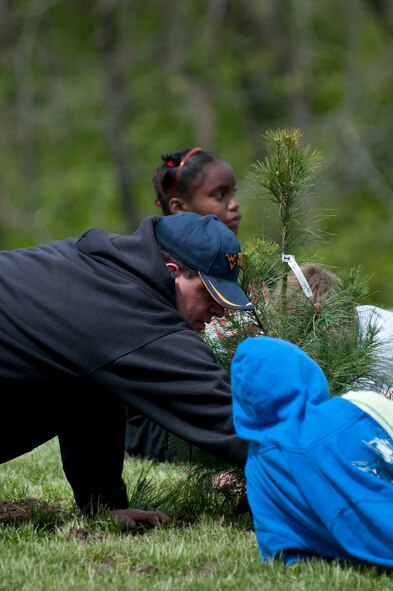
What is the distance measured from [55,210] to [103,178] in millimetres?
1201

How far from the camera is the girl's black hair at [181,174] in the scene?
23.4 ft

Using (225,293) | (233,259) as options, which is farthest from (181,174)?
(225,293)

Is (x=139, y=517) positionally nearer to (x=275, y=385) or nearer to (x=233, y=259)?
(x=233, y=259)

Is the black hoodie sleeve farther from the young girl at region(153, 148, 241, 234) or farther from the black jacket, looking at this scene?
the young girl at region(153, 148, 241, 234)

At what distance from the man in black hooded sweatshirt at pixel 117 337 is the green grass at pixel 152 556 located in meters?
0.20

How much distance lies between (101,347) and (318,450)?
0.90m

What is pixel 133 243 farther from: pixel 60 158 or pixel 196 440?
pixel 60 158

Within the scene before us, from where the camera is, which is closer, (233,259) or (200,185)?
(233,259)

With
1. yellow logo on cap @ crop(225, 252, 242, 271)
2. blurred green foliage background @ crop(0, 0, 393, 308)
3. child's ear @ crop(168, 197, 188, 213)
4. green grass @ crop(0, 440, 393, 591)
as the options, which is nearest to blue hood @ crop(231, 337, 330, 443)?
green grass @ crop(0, 440, 393, 591)

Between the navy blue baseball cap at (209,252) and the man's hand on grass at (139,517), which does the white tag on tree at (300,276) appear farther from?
the man's hand on grass at (139,517)

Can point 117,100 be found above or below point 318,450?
above

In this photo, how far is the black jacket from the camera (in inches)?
143

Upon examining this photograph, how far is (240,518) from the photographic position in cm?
428

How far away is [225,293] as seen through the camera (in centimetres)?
388
